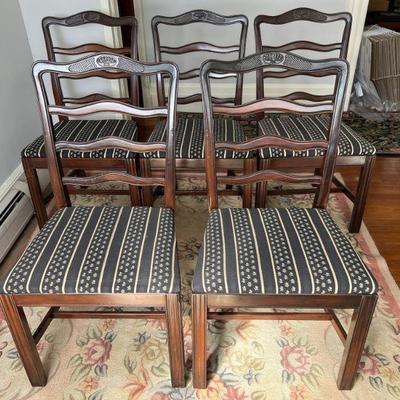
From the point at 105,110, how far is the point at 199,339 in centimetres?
76

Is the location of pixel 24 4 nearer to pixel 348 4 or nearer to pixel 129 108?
pixel 129 108

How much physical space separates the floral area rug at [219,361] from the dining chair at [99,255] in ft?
0.29

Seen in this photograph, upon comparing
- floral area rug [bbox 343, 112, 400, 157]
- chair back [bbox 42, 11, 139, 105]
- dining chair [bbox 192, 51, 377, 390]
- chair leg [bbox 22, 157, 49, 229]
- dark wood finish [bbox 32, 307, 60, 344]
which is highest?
chair back [bbox 42, 11, 139, 105]

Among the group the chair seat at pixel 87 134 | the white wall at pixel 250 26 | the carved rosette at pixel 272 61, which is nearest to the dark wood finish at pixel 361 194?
the carved rosette at pixel 272 61

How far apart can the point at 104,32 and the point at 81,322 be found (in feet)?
5.03

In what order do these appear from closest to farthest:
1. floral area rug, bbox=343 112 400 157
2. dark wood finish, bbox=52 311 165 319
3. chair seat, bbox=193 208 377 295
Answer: chair seat, bbox=193 208 377 295
dark wood finish, bbox=52 311 165 319
floral area rug, bbox=343 112 400 157

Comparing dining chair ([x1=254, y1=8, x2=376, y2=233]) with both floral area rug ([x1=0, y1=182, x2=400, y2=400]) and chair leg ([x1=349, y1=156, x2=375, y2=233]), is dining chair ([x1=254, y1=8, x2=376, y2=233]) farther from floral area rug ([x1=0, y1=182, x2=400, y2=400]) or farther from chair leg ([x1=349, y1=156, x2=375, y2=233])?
floral area rug ([x1=0, y1=182, x2=400, y2=400])

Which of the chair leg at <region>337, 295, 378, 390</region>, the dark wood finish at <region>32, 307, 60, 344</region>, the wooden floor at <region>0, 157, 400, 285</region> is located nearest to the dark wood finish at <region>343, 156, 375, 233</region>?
the wooden floor at <region>0, 157, 400, 285</region>

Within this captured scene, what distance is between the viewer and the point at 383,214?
1.96 m

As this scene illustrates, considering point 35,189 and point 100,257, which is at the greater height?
point 100,257

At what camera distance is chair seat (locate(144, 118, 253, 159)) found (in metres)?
1.56

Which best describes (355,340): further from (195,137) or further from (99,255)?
(195,137)

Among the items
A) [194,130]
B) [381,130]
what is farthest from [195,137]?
[381,130]

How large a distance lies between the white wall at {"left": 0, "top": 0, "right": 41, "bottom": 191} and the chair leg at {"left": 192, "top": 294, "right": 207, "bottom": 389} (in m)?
1.22
